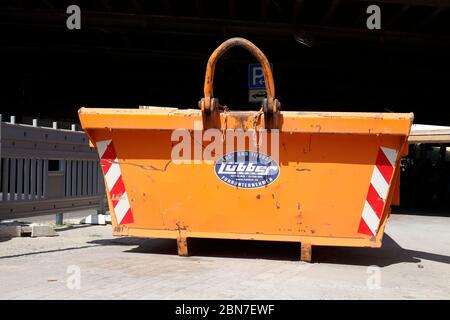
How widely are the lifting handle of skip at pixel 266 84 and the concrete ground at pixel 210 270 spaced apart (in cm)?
159

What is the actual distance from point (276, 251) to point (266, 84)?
7.18ft

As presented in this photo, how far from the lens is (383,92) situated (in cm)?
1731

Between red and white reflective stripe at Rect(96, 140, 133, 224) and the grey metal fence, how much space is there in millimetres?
1621

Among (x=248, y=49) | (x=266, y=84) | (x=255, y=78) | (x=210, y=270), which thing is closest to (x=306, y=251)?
(x=210, y=270)

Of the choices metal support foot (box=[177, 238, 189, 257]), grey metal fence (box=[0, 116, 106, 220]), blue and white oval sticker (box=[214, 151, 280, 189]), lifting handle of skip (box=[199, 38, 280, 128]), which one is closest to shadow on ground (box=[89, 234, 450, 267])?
metal support foot (box=[177, 238, 189, 257])

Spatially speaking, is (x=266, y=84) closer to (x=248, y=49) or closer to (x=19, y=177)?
(x=248, y=49)

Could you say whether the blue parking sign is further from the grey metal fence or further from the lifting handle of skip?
the lifting handle of skip

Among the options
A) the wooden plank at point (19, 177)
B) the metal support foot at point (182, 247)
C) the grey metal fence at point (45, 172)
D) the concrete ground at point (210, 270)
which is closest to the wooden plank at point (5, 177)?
the grey metal fence at point (45, 172)

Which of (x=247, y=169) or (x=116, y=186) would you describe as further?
(x=116, y=186)

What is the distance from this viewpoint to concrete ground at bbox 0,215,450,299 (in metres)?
4.30

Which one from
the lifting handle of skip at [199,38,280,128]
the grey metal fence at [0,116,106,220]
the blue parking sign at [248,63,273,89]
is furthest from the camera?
→ the blue parking sign at [248,63,273,89]

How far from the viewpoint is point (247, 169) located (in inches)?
226
